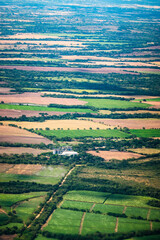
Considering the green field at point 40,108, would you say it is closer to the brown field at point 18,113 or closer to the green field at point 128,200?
the brown field at point 18,113

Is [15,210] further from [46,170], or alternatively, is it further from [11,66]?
[11,66]

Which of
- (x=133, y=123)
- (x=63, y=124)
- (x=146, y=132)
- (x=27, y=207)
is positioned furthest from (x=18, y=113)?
(x=27, y=207)

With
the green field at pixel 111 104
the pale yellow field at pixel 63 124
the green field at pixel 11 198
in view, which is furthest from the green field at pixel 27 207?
the green field at pixel 111 104

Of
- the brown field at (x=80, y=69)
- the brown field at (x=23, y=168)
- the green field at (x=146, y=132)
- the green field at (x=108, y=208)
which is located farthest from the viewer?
the brown field at (x=80, y=69)

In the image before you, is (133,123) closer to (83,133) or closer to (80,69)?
(83,133)

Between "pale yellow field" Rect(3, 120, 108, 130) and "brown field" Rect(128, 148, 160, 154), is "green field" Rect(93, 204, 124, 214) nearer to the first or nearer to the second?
"brown field" Rect(128, 148, 160, 154)

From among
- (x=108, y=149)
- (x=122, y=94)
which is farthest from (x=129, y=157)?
(x=122, y=94)

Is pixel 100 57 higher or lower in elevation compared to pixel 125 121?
higher
